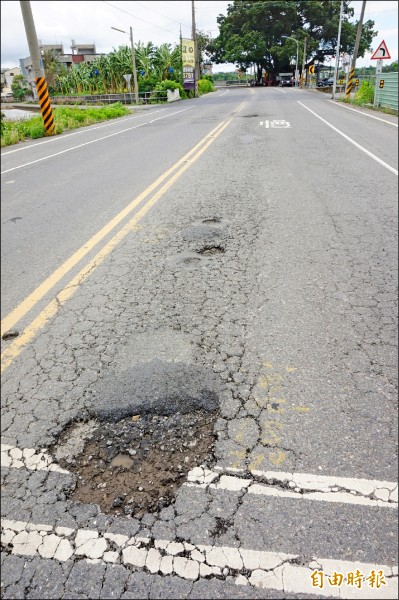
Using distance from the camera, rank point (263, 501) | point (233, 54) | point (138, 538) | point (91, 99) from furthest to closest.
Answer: point (233, 54) → point (91, 99) → point (263, 501) → point (138, 538)

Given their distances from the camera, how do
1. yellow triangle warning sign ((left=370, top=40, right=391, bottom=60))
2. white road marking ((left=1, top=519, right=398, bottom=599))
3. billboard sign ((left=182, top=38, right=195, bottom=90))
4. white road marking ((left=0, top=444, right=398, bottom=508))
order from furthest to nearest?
billboard sign ((left=182, top=38, right=195, bottom=90)) → yellow triangle warning sign ((left=370, top=40, right=391, bottom=60)) → white road marking ((left=0, top=444, right=398, bottom=508)) → white road marking ((left=1, top=519, right=398, bottom=599))

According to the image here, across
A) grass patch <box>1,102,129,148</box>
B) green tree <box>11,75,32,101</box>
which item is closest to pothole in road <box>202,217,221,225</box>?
grass patch <box>1,102,129,148</box>

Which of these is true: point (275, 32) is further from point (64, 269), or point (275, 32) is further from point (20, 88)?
point (64, 269)

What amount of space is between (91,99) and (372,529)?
4314 cm

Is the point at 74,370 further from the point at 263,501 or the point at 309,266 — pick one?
the point at 309,266

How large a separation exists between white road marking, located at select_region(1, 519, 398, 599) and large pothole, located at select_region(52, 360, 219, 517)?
0.16 metres

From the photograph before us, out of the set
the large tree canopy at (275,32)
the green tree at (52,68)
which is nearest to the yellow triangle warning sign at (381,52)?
the green tree at (52,68)

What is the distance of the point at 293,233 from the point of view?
4.82 m

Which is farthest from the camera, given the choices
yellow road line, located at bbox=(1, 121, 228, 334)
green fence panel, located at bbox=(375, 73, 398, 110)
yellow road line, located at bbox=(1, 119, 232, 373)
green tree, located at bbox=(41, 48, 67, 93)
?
green tree, located at bbox=(41, 48, 67, 93)

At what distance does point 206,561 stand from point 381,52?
2067cm

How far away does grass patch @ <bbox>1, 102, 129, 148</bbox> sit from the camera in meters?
14.9

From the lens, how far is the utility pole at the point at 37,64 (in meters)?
13.6

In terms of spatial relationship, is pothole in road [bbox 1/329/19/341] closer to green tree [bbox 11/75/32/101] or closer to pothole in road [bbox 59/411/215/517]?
pothole in road [bbox 59/411/215/517]

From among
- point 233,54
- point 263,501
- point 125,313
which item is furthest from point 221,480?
point 233,54
